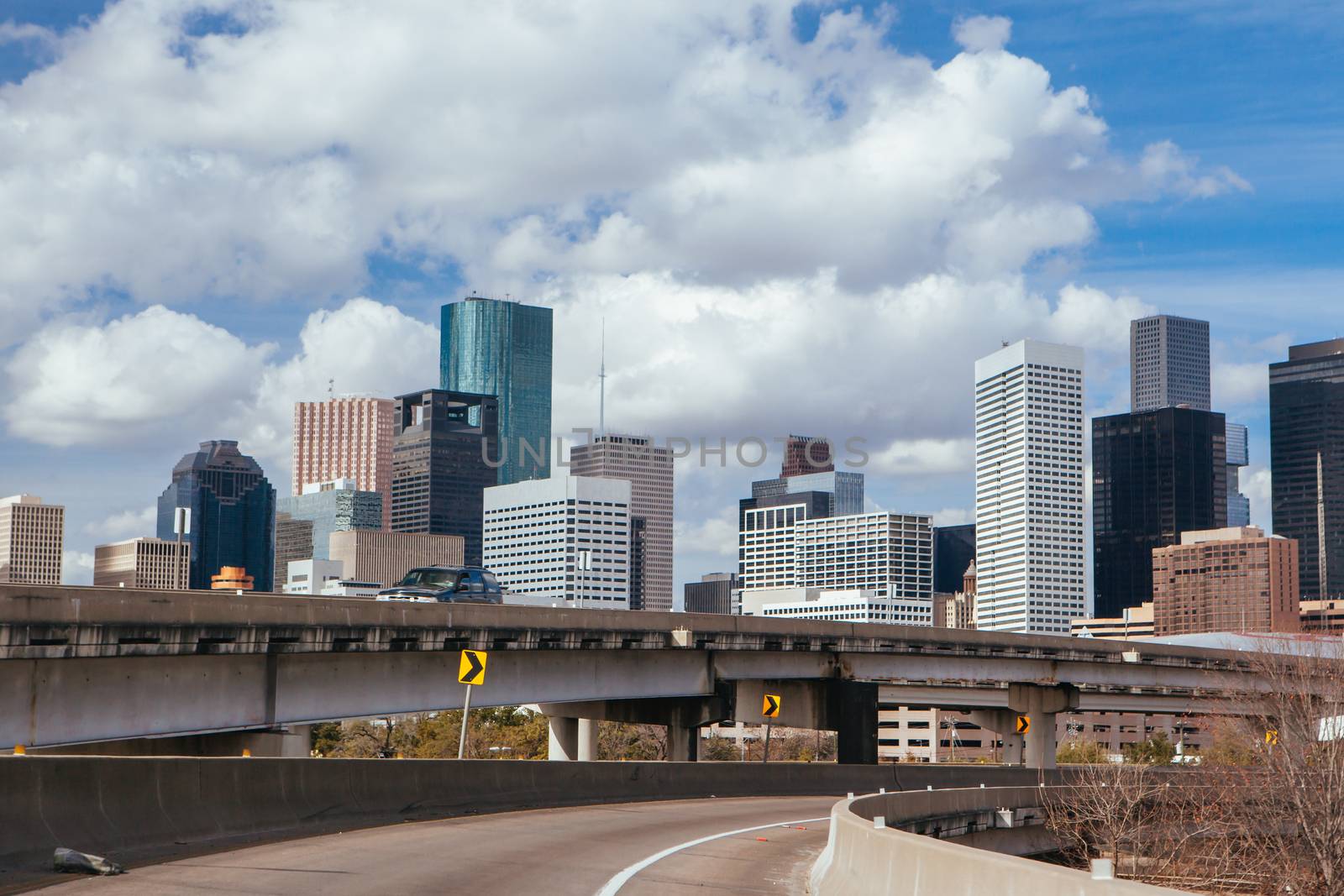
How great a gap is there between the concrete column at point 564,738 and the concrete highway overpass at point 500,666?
109 mm

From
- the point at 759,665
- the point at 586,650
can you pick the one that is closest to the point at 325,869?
the point at 586,650

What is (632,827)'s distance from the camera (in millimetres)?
26828

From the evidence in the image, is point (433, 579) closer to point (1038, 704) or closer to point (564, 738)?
point (564, 738)

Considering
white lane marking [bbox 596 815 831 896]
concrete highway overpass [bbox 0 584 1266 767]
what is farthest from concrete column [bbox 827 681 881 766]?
white lane marking [bbox 596 815 831 896]

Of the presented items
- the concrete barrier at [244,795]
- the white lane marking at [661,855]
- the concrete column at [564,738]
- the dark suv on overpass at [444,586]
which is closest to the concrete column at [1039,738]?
the concrete column at [564,738]

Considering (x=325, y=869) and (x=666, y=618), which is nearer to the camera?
(x=325, y=869)

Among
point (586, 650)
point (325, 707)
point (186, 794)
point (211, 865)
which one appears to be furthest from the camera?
point (586, 650)

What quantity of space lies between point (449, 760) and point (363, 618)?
932cm

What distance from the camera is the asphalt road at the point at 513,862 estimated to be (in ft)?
53.2

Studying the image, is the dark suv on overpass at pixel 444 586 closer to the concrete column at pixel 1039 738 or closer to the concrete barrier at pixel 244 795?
the concrete barrier at pixel 244 795

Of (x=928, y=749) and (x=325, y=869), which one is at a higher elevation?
(x=325, y=869)

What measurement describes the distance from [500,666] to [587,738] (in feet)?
54.8

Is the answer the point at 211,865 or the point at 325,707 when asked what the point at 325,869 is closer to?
the point at 211,865

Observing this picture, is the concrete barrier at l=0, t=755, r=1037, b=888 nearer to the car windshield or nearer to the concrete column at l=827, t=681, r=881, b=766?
the car windshield
